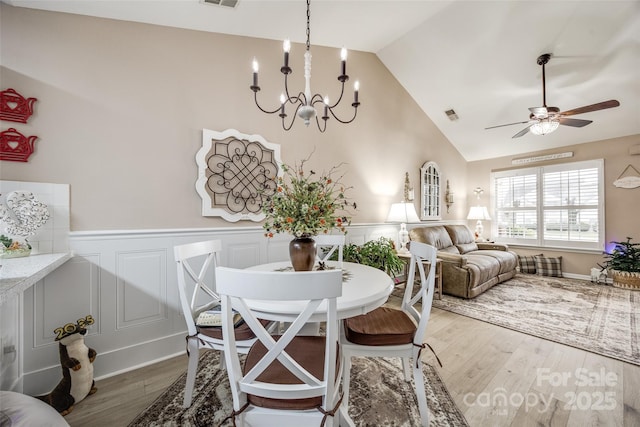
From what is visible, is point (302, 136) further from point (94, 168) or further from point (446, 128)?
point (446, 128)

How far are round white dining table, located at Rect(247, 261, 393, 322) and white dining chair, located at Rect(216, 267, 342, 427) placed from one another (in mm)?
73

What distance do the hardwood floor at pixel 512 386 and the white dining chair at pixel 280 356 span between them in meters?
1.08

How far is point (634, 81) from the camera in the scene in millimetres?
3303

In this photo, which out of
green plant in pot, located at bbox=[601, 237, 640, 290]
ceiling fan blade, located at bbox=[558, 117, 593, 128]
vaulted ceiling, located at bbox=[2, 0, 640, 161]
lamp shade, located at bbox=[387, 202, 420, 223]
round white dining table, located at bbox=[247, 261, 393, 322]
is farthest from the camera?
green plant in pot, located at bbox=[601, 237, 640, 290]

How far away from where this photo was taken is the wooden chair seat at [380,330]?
1454 millimetres

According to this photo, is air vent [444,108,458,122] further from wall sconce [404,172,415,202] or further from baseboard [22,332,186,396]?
baseboard [22,332,186,396]

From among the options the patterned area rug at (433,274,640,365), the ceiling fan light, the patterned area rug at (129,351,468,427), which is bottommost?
the patterned area rug at (129,351,468,427)

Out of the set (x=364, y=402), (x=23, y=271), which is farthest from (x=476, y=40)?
(x=23, y=271)

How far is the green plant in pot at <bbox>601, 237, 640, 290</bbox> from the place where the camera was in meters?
3.83

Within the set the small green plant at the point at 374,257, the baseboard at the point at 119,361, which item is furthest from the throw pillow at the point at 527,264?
the baseboard at the point at 119,361

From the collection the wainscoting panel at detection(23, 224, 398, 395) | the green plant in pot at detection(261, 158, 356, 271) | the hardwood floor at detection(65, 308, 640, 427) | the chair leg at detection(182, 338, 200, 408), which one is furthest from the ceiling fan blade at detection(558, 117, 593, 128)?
the chair leg at detection(182, 338, 200, 408)

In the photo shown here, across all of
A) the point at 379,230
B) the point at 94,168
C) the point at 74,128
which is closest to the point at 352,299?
the point at 94,168

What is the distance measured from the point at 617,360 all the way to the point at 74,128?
176 inches

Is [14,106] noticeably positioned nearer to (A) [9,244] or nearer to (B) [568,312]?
(A) [9,244]
